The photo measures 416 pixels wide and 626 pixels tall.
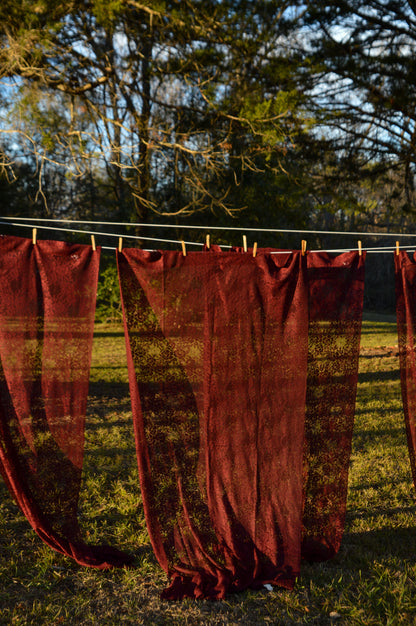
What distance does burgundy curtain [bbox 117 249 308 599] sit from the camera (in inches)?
117

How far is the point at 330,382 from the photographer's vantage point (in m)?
3.15

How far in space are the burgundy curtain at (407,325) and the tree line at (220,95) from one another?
10.5 feet

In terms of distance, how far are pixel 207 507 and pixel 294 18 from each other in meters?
6.81

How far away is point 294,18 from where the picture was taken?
7.34 metres

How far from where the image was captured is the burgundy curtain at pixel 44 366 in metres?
2.91

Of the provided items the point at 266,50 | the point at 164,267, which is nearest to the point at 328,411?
the point at 164,267

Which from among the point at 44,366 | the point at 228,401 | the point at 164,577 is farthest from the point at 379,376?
the point at 44,366

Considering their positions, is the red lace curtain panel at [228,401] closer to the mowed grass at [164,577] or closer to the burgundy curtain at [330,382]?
the burgundy curtain at [330,382]

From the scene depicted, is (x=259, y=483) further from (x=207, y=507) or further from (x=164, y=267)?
(x=164, y=267)

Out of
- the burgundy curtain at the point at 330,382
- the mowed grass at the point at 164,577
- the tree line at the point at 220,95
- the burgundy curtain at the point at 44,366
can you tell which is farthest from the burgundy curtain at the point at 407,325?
the tree line at the point at 220,95

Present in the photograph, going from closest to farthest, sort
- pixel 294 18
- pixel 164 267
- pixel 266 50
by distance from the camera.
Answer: pixel 164 267 → pixel 266 50 → pixel 294 18

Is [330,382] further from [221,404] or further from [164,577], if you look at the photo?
[164,577]

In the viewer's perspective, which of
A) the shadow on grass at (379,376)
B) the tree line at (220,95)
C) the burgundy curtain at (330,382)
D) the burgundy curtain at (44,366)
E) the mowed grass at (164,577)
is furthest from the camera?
the shadow on grass at (379,376)

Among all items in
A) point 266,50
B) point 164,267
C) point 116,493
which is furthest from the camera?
point 266,50
